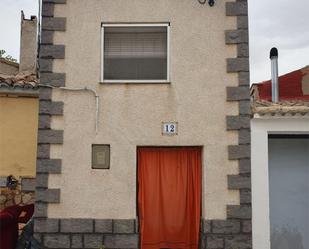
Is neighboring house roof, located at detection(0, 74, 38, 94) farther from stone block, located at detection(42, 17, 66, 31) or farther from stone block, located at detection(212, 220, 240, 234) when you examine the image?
stone block, located at detection(212, 220, 240, 234)

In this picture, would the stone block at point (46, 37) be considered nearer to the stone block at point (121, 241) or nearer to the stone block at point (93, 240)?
the stone block at point (93, 240)

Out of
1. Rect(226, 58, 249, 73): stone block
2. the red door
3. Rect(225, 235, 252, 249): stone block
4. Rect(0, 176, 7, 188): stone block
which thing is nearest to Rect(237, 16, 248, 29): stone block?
Rect(226, 58, 249, 73): stone block

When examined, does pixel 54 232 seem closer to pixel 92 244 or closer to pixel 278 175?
pixel 92 244

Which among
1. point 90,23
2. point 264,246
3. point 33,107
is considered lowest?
point 264,246

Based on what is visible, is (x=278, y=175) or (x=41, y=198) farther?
(x=278, y=175)

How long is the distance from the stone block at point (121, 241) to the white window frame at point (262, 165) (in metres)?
2.09

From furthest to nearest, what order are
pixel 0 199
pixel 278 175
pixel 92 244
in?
pixel 0 199 < pixel 278 175 < pixel 92 244

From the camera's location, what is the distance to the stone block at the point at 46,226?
7938mm

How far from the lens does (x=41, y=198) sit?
7980 mm

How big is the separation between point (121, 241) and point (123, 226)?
0.26 meters

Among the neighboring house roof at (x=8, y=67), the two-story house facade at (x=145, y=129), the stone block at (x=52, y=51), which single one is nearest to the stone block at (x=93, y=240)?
the two-story house facade at (x=145, y=129)

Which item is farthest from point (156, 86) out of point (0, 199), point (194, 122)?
point (0, 199)

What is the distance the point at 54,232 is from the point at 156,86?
3.12 meters

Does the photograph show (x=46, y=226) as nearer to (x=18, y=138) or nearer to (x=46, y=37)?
(x=18, y=138)
